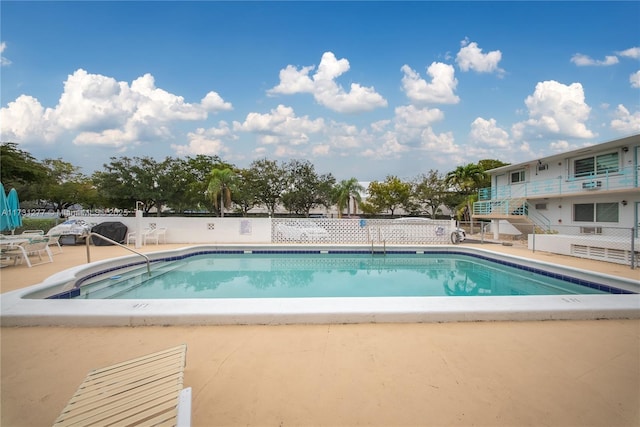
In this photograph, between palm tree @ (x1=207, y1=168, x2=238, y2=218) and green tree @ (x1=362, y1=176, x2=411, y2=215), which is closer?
palm tree @ (x1=207, y1=168, x2=238, y2=218)

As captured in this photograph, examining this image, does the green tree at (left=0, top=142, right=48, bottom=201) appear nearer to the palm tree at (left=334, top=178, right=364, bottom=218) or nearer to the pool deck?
the pool deck

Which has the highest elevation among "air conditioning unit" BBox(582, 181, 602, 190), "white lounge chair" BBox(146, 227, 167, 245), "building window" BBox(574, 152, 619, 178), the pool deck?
"building window" BBox(574, 152, 619, 178)

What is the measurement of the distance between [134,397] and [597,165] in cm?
1921

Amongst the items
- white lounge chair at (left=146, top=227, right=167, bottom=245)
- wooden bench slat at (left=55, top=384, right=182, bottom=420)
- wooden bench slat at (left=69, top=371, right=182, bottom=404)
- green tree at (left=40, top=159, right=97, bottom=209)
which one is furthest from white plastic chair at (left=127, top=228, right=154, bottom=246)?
green tree at (left=40, top=159, right=97, bottom=209)

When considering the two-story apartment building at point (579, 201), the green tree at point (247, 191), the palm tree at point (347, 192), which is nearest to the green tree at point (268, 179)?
the green tree at point (247, 191)

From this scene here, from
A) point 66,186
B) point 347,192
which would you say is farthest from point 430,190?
point 66,186

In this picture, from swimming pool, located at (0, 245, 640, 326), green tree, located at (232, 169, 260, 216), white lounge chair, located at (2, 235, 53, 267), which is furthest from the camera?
green tree, located at (232, 169, 260, 216)

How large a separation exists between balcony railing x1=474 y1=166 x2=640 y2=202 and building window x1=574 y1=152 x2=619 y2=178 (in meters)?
0.20

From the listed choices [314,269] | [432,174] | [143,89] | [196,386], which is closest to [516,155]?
[432,174]

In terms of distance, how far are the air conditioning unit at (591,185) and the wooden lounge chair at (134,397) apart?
696 inches

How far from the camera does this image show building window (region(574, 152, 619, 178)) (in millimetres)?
13664

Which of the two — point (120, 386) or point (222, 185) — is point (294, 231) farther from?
point (120, 386)

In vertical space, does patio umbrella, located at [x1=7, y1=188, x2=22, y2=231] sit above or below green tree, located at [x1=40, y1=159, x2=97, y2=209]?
below

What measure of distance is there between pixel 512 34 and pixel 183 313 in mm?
12770
